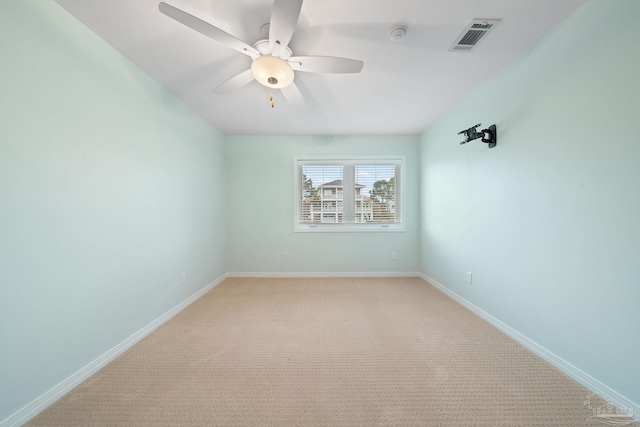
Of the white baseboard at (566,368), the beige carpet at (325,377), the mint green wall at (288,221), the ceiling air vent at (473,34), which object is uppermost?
the ceiling air vent at (473,34)

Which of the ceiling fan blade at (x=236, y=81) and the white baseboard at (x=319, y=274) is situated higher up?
the ceiling fan blade at (x=236, y=81)

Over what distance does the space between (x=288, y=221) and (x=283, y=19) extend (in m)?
2.73

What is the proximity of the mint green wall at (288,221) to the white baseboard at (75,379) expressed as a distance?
5.13 feet

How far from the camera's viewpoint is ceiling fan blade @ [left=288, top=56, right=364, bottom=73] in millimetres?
1424

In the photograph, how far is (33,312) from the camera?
1.21 meters

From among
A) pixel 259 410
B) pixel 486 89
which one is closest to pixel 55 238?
pixel 259 410

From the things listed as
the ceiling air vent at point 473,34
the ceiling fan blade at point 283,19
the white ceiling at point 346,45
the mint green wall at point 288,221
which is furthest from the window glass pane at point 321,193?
the ceiling fan blade at point 283,19

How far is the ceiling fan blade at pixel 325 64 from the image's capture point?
1.42 m

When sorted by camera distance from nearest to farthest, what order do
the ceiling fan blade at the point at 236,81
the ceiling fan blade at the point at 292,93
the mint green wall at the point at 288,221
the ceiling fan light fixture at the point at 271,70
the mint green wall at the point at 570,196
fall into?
the mint green wall at the point at 570,196 → the ceiling fan light fixture at the point at 271,70 → the ceiling fan blade at the point at 236,81 → the ceiling fan blade at the point at 292,93 → the mint green wall at the point at 288,221

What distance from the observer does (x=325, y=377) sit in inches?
57.3

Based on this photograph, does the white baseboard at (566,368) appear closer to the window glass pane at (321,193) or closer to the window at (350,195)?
the window at (350,195)

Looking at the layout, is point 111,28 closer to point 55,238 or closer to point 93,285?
point 55,238

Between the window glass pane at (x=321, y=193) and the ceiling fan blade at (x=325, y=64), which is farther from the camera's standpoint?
the window glass pane at (x=321, y=193)

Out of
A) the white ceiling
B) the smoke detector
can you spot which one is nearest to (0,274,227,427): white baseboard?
the white ceiling
